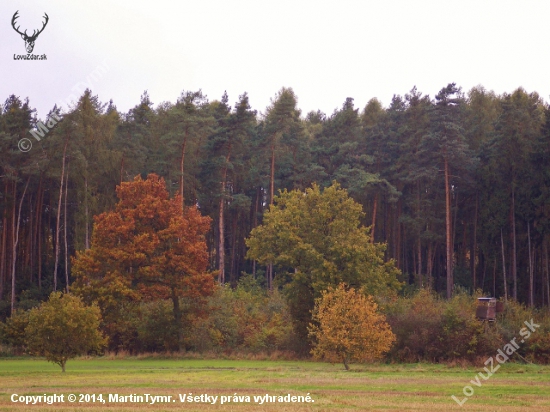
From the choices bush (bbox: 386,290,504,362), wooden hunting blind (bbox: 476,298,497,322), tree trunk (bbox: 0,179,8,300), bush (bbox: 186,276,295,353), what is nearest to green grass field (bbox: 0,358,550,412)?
bush (bbox: 386,290,504,362)

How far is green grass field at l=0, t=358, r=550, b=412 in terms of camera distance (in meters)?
22.7

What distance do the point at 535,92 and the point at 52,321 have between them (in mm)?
73954

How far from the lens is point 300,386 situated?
93.5ft

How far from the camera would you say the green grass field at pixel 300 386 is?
22703 millimetres

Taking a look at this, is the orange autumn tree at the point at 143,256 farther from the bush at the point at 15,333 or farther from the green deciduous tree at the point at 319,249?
the bush at the point at 15,333

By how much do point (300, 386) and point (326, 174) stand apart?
150 feet

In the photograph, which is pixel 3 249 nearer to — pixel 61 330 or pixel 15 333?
pixel 15 333

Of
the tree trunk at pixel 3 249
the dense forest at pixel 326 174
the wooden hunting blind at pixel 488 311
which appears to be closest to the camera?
the wooden hunting blind at pixel 488 311

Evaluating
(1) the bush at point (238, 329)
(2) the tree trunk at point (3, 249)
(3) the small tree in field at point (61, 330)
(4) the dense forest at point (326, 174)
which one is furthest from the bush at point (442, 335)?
(2) the tree trunk at point (3, 249)

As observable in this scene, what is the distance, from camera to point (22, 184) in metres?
72.1

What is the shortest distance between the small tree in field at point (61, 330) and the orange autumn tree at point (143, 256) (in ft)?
42.5

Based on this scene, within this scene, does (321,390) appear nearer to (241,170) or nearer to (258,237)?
(258,237)

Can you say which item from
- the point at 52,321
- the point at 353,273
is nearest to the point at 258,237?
the point at 353,273

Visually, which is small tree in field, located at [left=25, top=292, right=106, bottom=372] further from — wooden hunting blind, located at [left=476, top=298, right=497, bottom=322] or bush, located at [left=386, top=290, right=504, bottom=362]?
wooden hunting blind, located at [left=476, top=298, right=497, bottom=322]
